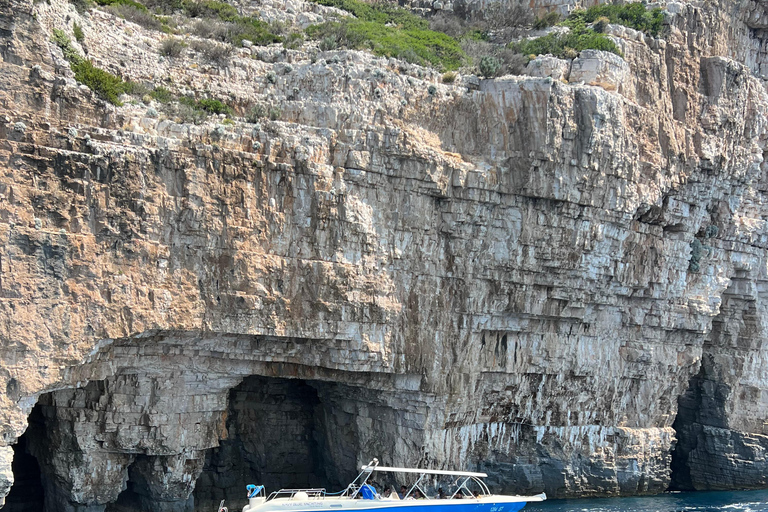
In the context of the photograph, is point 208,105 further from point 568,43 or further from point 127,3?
point 568,43

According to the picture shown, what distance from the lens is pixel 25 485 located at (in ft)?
79.6

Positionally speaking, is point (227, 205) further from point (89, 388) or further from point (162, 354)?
point (89, 388)

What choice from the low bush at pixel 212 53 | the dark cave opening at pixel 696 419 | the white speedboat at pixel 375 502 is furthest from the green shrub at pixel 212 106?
the dark cave opening at pixel 696 419

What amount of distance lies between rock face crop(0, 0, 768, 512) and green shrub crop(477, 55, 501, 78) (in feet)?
2.62

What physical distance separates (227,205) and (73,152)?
3.55 meters

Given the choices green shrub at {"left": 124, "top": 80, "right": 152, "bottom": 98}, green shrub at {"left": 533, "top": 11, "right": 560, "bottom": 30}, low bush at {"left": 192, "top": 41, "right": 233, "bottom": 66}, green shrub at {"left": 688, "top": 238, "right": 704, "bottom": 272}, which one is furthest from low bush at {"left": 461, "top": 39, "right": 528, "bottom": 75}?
green shrub at {"left": 124, "top": 80, "right": 152, "bottom": 98}

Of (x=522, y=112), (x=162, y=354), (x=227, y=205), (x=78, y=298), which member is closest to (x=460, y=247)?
(x=522, y=112)

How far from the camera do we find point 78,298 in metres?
17.6

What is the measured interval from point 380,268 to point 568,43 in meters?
10.2

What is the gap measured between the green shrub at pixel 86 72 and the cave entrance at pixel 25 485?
428 inches

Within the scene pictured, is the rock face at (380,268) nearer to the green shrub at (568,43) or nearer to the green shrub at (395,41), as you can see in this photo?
the green shrub at (568,43)

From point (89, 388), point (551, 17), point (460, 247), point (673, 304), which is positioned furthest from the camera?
point (551, 17)

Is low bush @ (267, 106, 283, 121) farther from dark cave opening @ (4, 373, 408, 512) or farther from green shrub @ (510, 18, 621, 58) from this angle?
green shrub @ (510, 18, 621, 58)

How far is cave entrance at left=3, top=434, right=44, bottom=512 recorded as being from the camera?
24.0m
